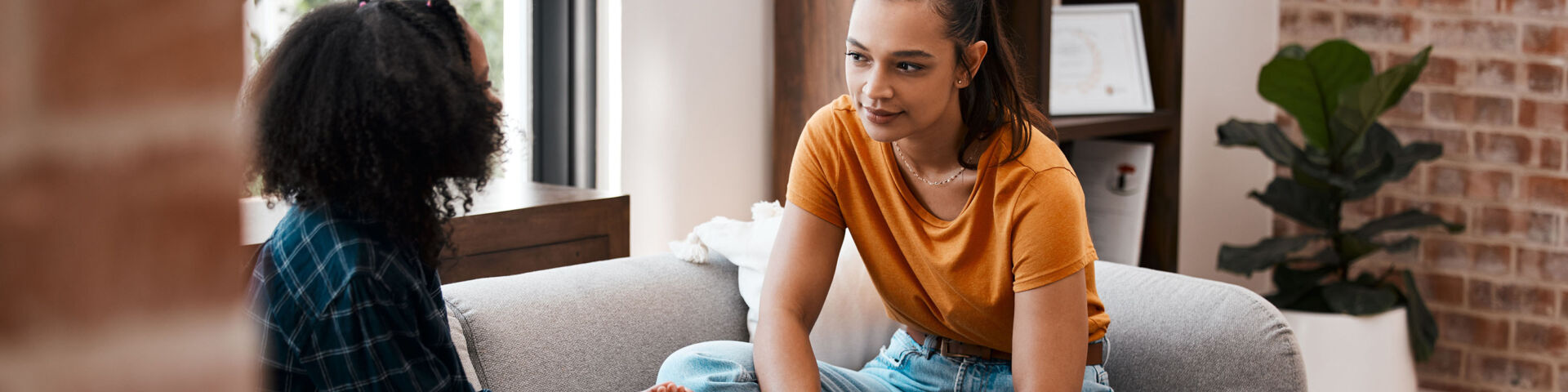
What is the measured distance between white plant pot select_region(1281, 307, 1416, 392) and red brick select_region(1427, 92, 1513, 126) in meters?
0.70

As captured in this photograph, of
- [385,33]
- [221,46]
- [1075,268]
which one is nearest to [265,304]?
[385,33]

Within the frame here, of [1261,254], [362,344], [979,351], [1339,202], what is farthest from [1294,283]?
[362,344]

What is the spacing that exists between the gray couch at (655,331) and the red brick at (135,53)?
1.29 metres

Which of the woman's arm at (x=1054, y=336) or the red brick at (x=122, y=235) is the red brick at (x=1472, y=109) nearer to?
the woman's arm at (x=1054, y=336)

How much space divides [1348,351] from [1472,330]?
2.26ft

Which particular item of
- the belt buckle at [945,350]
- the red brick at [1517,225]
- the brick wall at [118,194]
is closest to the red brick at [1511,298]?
the red brick at [1517,225]

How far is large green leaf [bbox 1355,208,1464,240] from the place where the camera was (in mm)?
2887

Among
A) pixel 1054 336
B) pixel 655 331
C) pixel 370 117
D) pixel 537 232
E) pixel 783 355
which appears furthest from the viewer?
pixel 537 232

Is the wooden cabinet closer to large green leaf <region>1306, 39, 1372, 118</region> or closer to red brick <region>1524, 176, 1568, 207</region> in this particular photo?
large green leaf <region>1306, 39, 1372, 118</region>

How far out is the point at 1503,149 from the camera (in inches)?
122

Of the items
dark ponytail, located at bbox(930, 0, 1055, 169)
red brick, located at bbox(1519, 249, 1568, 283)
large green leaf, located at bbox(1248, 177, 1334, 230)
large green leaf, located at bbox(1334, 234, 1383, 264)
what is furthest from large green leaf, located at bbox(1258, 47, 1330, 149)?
dark ponytail, located at bbox(930, 0, 1055, 169)

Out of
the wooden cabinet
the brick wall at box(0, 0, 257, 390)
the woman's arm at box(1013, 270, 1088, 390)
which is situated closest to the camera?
the brick wall at box(0, 0, 257, 390)

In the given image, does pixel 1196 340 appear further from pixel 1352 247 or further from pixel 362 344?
pixel 1352 247

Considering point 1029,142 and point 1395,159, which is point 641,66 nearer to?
point 1029,142
